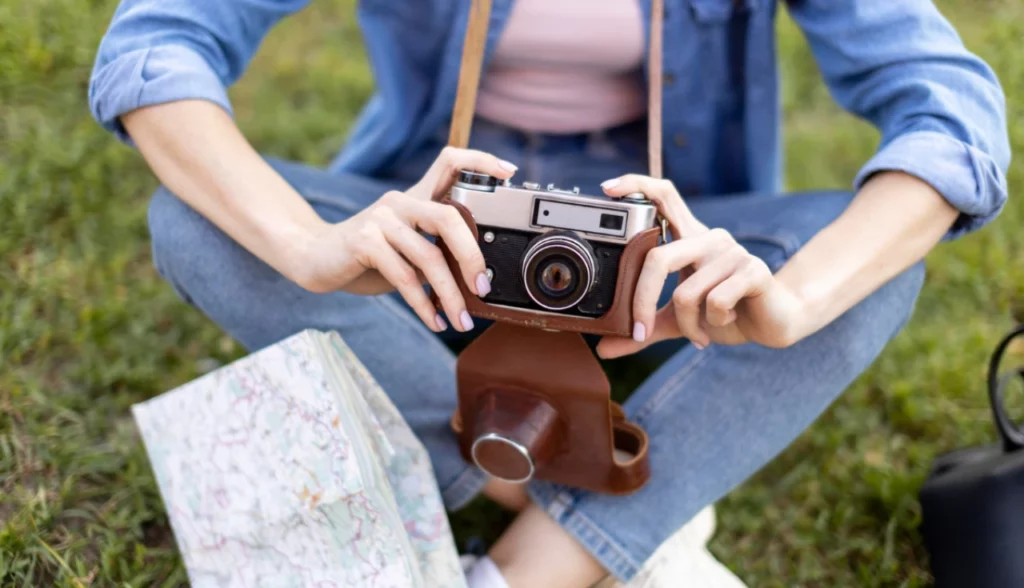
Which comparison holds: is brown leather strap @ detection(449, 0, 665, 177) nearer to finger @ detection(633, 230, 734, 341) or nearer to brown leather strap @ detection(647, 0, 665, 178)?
brown leather strap @ detection(647, 0, 665, 178)

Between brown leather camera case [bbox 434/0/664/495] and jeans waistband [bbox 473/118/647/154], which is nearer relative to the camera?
brown leather camera case [bbox 434/0/664/495]

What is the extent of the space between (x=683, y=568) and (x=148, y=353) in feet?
2.98

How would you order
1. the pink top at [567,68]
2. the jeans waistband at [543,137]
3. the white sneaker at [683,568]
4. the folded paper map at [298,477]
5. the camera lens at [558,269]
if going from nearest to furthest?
the camera lens at [558,269] → the folded paper map at [298,477] → the white sneaker at [683,568] → the pink top at [567,68] → the jeans waistband at [543,137]

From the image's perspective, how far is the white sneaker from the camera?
3.61 feet

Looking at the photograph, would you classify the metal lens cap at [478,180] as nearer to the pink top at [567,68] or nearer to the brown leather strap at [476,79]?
the brown leather strap at [476,79]

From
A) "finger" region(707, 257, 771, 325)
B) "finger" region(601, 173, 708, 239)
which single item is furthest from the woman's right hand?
"finger" region(707, 257, 771, 325)

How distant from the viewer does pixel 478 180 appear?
92 centimetres

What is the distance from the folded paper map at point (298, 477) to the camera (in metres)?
0.99

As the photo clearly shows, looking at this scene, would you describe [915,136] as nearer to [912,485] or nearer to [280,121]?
[912,485]

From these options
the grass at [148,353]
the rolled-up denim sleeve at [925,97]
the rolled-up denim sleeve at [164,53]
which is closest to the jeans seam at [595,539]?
the grass at [148,353]

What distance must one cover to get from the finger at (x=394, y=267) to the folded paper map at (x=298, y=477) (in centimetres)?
13

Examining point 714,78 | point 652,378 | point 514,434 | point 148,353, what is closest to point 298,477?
point 514,434

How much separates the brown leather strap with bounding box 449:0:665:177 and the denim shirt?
0.08 metres

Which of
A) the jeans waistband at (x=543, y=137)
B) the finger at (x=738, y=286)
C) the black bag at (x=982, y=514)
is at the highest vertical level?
the finger at (x=738, y=286)
